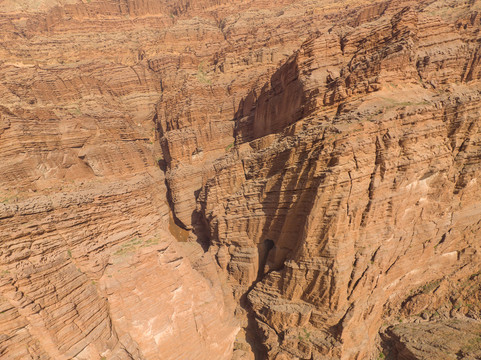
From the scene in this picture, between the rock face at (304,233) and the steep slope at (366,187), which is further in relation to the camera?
the steep slope at (366,187)

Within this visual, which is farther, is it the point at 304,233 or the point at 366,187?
the point at 304,233

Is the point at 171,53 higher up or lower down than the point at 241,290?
higher up

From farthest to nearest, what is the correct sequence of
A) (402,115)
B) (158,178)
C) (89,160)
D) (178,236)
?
(158,178) < (178,236) < (89,160) < (402,115)

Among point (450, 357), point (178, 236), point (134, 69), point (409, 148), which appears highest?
point (134, 69)

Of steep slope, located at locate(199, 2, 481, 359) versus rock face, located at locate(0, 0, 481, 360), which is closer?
rock face, located at locate(0, 0, 481, 360)

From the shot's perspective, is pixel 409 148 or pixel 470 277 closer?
pixel 409 148

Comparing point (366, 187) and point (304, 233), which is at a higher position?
point (366, 187)

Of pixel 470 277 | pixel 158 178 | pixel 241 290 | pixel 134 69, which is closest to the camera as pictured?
pixel 470 277

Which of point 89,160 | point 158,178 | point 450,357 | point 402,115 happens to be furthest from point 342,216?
point 89,160

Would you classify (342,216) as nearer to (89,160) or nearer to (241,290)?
(241,290)

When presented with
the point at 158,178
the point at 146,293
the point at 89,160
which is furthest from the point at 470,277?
the point at 89,160

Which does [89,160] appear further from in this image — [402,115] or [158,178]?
[402,115]
